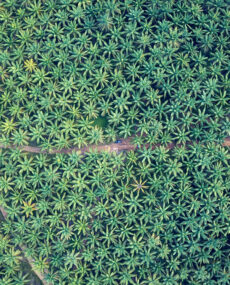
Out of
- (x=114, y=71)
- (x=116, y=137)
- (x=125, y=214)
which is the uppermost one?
(x=114, y=71)

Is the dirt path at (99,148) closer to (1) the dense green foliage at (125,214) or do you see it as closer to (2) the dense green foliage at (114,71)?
(2) the dense green foliage at (114,71)

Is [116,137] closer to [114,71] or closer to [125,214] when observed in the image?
[114,71]

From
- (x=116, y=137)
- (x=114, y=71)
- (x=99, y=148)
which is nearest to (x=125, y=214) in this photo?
(x=99, y=148)

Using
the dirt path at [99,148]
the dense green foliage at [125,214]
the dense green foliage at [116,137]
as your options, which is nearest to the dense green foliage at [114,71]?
the dense green foliage at [116,137]

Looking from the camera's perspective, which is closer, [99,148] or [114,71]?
[114,71]

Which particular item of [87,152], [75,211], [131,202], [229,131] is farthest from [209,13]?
[75,211]

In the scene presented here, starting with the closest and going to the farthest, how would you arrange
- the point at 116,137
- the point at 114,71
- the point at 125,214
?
the point at 125,214
the point at 114,71
the point at 116,137

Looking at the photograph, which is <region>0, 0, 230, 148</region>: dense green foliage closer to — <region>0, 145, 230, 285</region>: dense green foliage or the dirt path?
the dirt path

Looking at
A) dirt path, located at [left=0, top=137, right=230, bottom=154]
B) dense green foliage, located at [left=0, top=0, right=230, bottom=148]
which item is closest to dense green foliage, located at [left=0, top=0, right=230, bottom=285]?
dense green foliage, located at [left=0, top=0, right=230, bottom=148]
